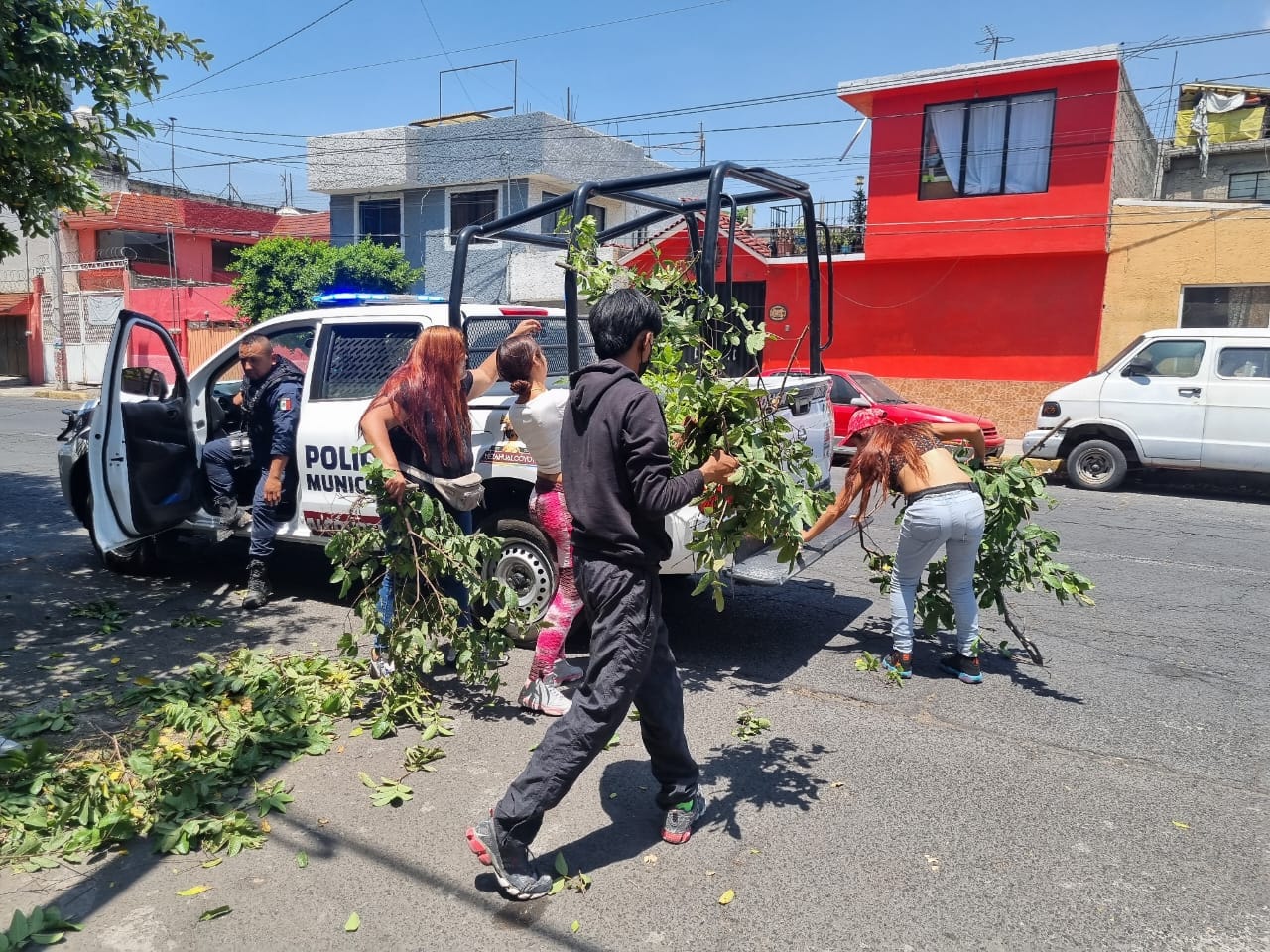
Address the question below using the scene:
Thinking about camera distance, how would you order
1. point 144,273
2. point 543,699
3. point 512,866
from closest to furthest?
point 512,866 < point 543,699 < point 144,273

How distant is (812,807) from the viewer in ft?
12.3

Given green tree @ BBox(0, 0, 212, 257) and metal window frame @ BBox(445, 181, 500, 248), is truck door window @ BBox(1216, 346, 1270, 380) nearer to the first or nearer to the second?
green tree @ BBox(0, 0, 212, 257)

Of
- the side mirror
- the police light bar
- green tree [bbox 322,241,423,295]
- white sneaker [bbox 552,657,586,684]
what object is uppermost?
green tree [bbox 322,241,423,295]

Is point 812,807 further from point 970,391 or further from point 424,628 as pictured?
point 970,391

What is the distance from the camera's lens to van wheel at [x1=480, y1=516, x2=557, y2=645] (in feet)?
17.8

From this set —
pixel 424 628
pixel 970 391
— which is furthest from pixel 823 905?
pixel 970 391

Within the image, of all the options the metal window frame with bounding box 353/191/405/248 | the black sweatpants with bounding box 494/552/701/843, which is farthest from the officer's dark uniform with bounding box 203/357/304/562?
the metal window frame with bounding box 353/191/405/248

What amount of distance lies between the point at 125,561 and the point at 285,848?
15.3 feet

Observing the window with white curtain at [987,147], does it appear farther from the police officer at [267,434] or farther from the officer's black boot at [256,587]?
the officer's black boot at [256,587]

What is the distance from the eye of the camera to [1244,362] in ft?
36.8

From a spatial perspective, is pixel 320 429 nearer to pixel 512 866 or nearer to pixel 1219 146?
pixel 512 866

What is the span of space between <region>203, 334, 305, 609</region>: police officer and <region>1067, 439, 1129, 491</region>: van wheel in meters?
10.1

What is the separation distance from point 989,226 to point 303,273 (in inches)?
647

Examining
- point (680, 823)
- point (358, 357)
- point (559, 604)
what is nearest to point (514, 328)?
point (358, 357)
